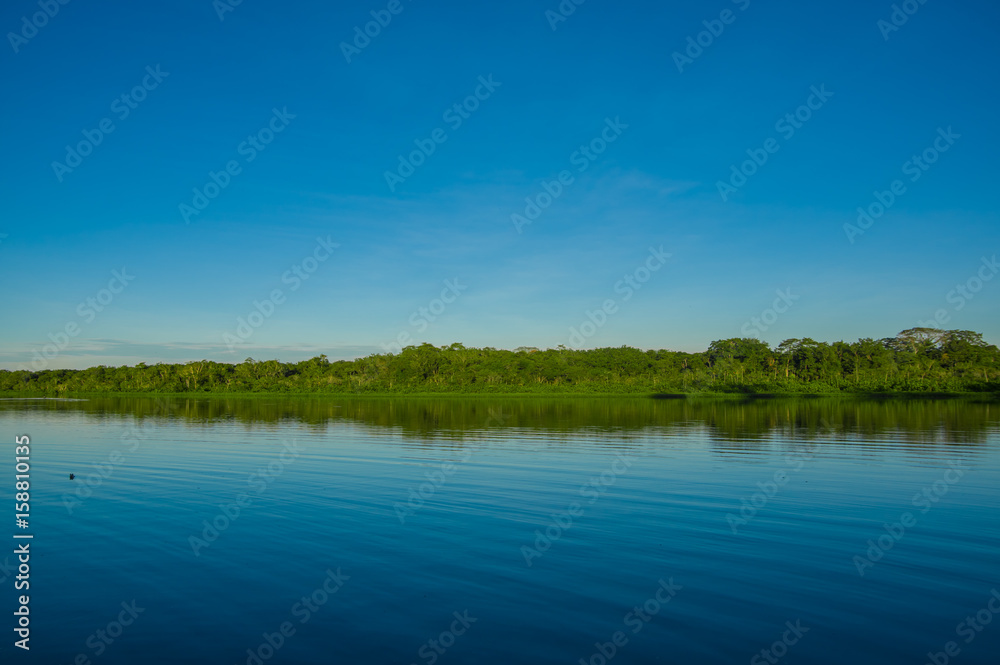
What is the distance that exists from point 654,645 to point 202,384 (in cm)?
11592

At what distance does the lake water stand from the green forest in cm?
7585

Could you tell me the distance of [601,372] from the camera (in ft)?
355

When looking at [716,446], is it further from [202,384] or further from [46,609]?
[202,384]

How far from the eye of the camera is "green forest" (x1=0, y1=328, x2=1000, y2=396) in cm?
8962

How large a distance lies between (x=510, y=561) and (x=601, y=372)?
331 feet

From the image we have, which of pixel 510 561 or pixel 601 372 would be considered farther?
pixel 601 372

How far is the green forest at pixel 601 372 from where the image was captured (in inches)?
3529

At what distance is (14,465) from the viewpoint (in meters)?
17.6

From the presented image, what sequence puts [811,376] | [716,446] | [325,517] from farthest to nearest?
[811,376] < [716,446] < [325,517]

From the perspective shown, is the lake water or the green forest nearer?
the lake water

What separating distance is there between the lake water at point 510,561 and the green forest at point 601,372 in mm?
75851

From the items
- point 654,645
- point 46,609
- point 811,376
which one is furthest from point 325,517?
point 811,376

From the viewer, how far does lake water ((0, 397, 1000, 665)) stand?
627cm

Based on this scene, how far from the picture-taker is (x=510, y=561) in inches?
348
